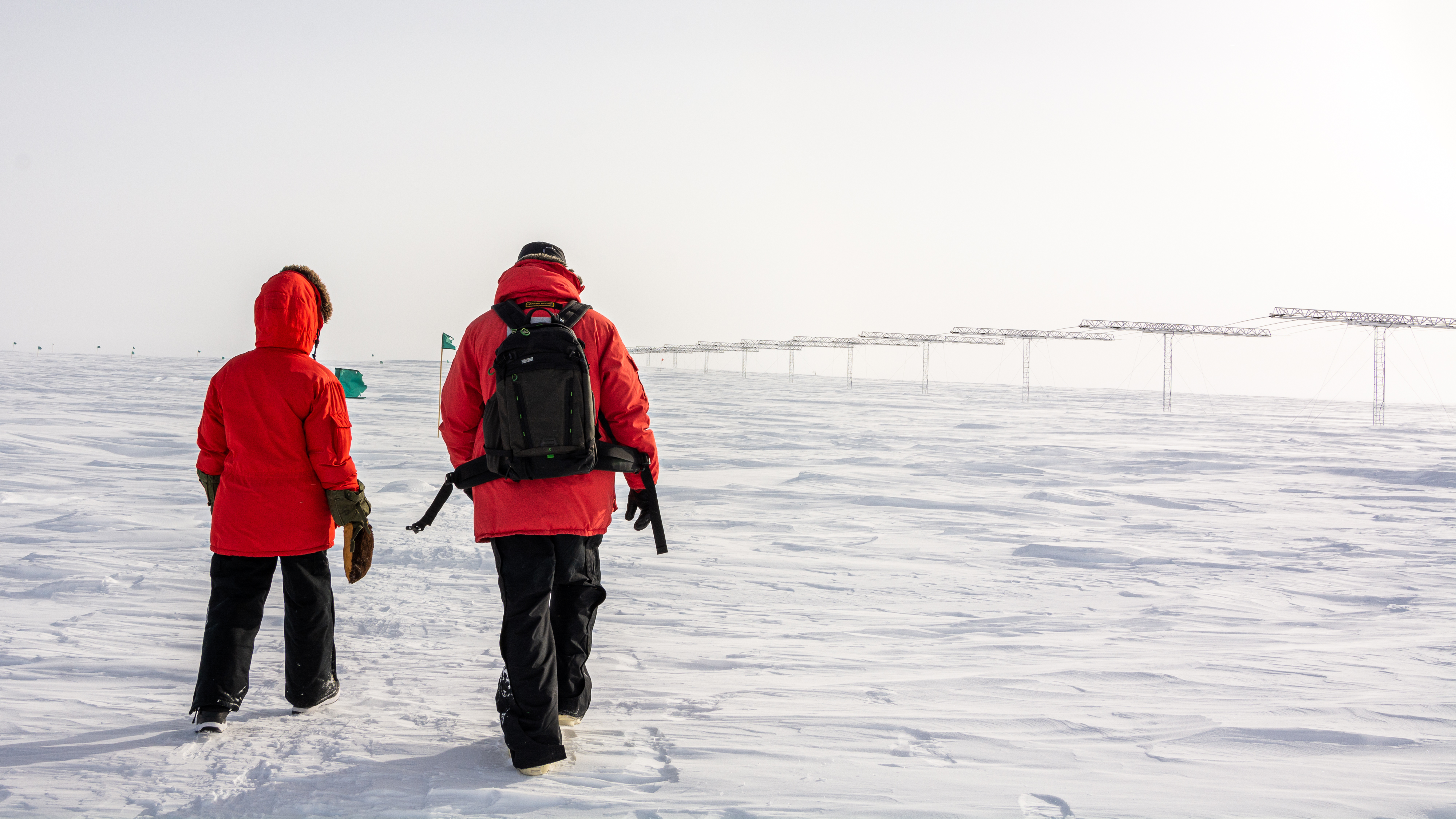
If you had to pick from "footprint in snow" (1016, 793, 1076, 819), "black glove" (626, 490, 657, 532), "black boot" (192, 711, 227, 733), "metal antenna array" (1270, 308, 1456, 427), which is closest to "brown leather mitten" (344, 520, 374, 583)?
"black boot" (192, 711, 227, 733)

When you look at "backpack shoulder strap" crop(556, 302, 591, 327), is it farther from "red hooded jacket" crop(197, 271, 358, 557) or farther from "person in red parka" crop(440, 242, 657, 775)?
"red hooded jacket" crop(197, 271, 358, 557)

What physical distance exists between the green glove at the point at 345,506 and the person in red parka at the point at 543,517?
43 centimetres

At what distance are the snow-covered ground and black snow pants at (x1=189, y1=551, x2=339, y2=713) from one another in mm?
121

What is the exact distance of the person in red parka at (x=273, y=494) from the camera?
279cm

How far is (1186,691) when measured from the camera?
355 cm

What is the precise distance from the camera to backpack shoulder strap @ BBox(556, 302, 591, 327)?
2.59 meters

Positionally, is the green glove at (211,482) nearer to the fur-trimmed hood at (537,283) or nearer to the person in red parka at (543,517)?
the person in red parka at (543,517)

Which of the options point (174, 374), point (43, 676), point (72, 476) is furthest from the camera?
point (174, 374)

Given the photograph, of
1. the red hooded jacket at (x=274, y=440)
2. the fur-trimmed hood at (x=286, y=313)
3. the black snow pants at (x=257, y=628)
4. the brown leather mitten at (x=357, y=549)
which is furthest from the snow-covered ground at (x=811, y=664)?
the fur-trimmed hood at (x=286, y=313)

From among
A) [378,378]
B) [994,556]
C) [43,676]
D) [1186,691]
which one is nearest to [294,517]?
[43,676]

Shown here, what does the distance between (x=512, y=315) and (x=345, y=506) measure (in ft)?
3.03

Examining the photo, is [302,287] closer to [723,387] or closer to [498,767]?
[498,767]

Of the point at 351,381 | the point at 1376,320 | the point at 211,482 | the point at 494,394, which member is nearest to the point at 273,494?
the point at 211,482

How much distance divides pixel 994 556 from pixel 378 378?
41763 millimetres
